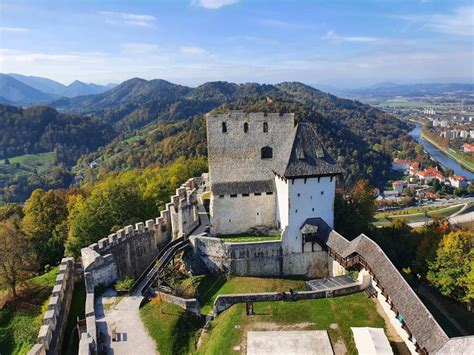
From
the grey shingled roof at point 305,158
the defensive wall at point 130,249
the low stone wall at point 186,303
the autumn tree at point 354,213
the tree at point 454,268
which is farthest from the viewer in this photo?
the autumn tree at point 354,213

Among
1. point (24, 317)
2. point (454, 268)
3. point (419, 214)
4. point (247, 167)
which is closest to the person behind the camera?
point (454, 268)

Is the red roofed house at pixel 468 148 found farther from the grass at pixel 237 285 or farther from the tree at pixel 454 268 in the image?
the grass at pixel 237 285

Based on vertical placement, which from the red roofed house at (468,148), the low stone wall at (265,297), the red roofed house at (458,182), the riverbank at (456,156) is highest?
the low stone wall at (265,297)

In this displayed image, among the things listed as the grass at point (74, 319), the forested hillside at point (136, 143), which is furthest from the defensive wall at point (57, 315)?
the forested hillside at point (136, 143)

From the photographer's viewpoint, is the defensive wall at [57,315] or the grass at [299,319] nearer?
the grass at [299,319]

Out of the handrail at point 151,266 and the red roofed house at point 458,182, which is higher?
the handrail at point 151,266

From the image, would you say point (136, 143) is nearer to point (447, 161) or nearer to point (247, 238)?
point (247, 238)

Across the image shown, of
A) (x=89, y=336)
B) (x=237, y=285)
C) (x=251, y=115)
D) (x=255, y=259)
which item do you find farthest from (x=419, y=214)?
(x=89, y=336)
